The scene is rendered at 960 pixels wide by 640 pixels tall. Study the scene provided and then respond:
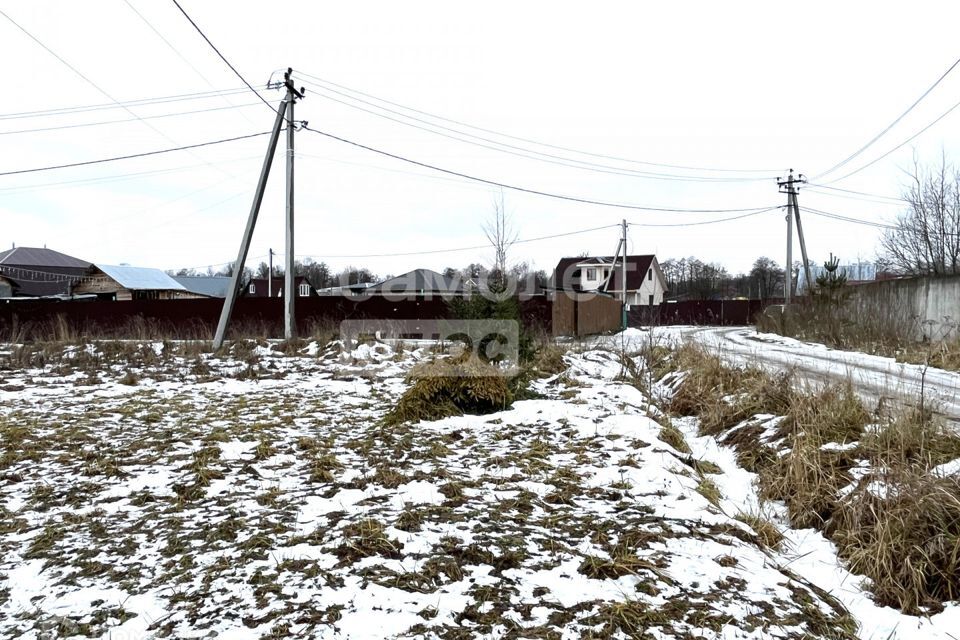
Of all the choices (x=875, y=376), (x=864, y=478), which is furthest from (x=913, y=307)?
(x=864, y=478)

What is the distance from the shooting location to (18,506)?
134 inches

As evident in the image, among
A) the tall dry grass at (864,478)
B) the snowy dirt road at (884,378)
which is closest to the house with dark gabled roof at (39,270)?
the snowy dirt road at (884,378)

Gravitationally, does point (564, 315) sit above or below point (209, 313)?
below

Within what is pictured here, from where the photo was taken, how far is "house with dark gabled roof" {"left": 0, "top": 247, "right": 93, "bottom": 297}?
136 feet

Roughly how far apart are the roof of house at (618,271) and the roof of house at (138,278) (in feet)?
86.6

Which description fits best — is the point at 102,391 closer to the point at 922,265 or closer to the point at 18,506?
the point at 18,506

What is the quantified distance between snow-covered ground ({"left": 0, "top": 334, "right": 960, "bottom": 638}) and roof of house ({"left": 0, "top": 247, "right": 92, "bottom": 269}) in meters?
56.2

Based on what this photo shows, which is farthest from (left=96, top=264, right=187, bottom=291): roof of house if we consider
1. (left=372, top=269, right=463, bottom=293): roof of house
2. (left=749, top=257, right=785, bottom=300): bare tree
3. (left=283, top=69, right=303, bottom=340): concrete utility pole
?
(left=749, top=257, right=785, bottom=300): bare tree

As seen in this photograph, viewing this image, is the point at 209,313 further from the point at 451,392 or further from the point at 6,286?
the point at 6,286

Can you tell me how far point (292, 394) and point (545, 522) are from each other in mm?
5607

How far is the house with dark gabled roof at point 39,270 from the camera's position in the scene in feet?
136

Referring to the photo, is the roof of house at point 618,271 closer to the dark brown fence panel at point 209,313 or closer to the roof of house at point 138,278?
the dark brown fence panel at point 209,313

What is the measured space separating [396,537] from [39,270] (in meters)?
61.9

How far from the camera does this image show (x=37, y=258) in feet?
178
